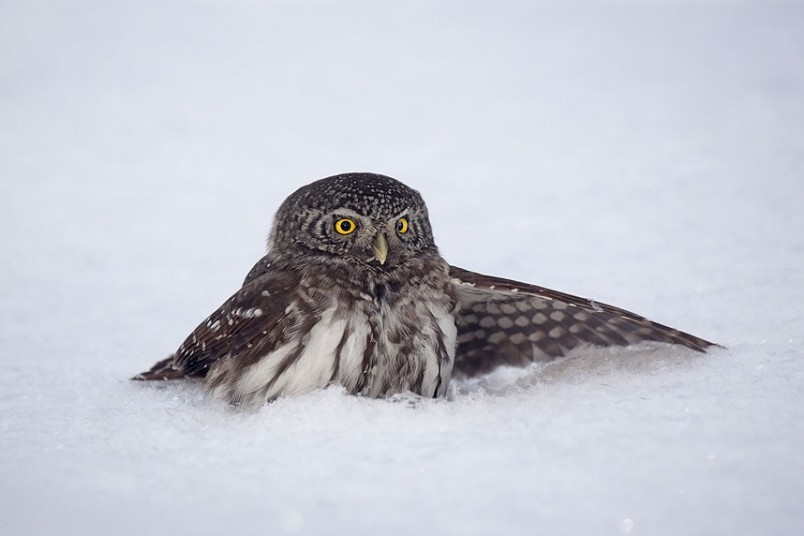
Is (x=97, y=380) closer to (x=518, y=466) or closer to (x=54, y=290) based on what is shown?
(x=54, y=290)

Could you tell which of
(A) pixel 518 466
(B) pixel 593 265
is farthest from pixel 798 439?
(B) pixel 593 265

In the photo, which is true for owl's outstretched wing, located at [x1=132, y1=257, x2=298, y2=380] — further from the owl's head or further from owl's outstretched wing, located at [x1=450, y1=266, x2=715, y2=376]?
owl's outstretched wing, located at [x1=450, y1=266, x2=715, y2=376]

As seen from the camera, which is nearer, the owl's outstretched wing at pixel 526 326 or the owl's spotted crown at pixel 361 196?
the owl's outstretched wing at pixel 526 326

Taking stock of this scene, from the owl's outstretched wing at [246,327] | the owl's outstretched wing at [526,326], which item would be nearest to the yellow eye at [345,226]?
the owl's outstretched wing at [246,327]

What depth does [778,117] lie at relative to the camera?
629cm

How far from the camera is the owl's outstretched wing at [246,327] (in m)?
2.81

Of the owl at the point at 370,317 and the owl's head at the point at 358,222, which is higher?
the owl's head at the point at 358,222

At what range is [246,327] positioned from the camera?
2.88 m

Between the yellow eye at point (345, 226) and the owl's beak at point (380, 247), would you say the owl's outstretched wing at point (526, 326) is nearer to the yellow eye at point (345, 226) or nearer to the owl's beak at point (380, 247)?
the owl's beak at point (380, 247)

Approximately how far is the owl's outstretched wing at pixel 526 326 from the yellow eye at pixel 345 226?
1.42 feet

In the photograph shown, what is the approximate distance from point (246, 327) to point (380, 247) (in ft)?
1.87

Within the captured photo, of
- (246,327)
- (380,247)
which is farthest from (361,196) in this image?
(246,327)

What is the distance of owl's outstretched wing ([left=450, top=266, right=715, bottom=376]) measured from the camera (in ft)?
9.28

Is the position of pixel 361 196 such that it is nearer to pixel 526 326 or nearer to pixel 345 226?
pixel 345 226
